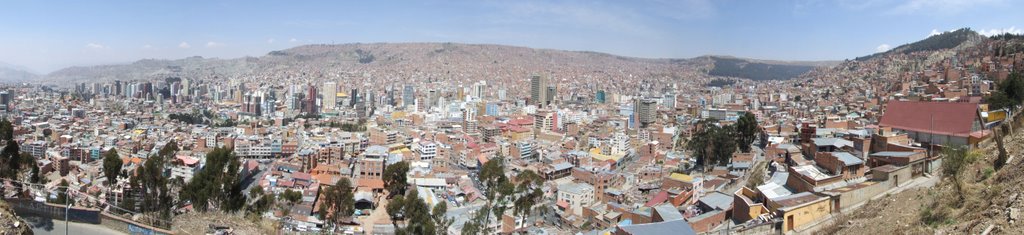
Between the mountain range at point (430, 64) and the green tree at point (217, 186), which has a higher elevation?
the mountain range at point (430, 64)

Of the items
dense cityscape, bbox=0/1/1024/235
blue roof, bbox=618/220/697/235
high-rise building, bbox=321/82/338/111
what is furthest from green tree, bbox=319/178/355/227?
high-rise building, bbox=321/82/338/111

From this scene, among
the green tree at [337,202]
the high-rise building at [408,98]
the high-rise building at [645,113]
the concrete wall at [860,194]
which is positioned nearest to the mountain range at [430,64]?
the high-rise building at [408,98]

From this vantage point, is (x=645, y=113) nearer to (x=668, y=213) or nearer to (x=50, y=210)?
(x=668, y=213)

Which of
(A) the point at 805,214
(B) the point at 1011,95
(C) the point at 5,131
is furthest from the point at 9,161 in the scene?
(B) the point at 1011,95

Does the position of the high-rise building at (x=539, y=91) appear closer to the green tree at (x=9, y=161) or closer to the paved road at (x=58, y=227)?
the green tree at (x=9, y=161)

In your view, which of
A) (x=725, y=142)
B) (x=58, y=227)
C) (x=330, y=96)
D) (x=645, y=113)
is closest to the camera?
(x=58, y=227)
